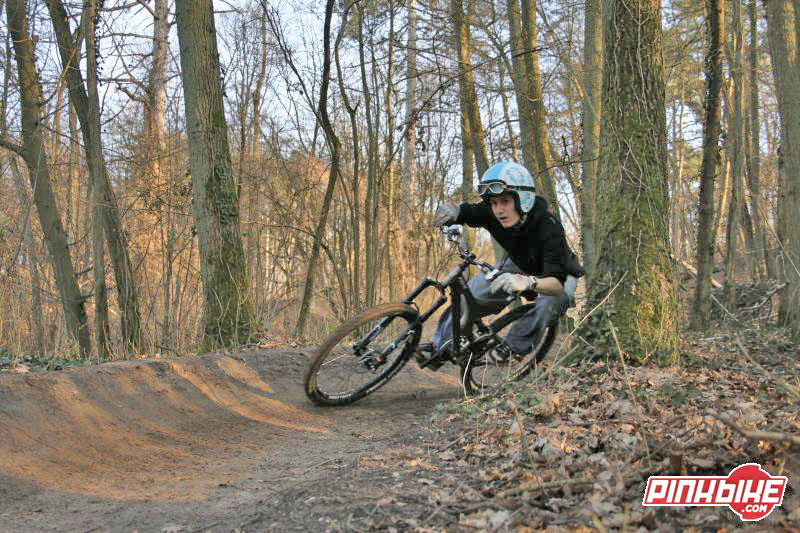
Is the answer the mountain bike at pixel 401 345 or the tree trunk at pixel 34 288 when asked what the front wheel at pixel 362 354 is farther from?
the tree trunk at pixel 34 288

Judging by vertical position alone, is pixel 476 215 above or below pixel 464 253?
above

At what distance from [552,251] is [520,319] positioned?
959 mm

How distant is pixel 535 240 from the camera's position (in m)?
5.32

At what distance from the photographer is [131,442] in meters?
4.52

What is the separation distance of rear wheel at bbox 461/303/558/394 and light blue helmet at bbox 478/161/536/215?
1.11 metres

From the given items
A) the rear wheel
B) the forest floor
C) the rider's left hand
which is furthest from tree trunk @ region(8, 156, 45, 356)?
the rider's left hand

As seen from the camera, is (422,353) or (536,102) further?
(536,102)

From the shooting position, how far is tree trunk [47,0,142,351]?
8727mm

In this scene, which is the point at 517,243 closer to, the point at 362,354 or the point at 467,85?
the point at 362,354

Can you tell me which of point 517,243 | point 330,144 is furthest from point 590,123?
point 517,243

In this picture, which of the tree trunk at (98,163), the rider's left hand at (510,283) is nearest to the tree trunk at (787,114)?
the rider's left hand at (510,283)

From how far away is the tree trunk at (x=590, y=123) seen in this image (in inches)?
376

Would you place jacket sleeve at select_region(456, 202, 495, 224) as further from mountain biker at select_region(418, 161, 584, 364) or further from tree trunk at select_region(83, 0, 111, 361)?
tree trunk at select_region(83, 0, 111, 361)

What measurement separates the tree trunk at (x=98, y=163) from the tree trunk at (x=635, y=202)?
608 centimetres
